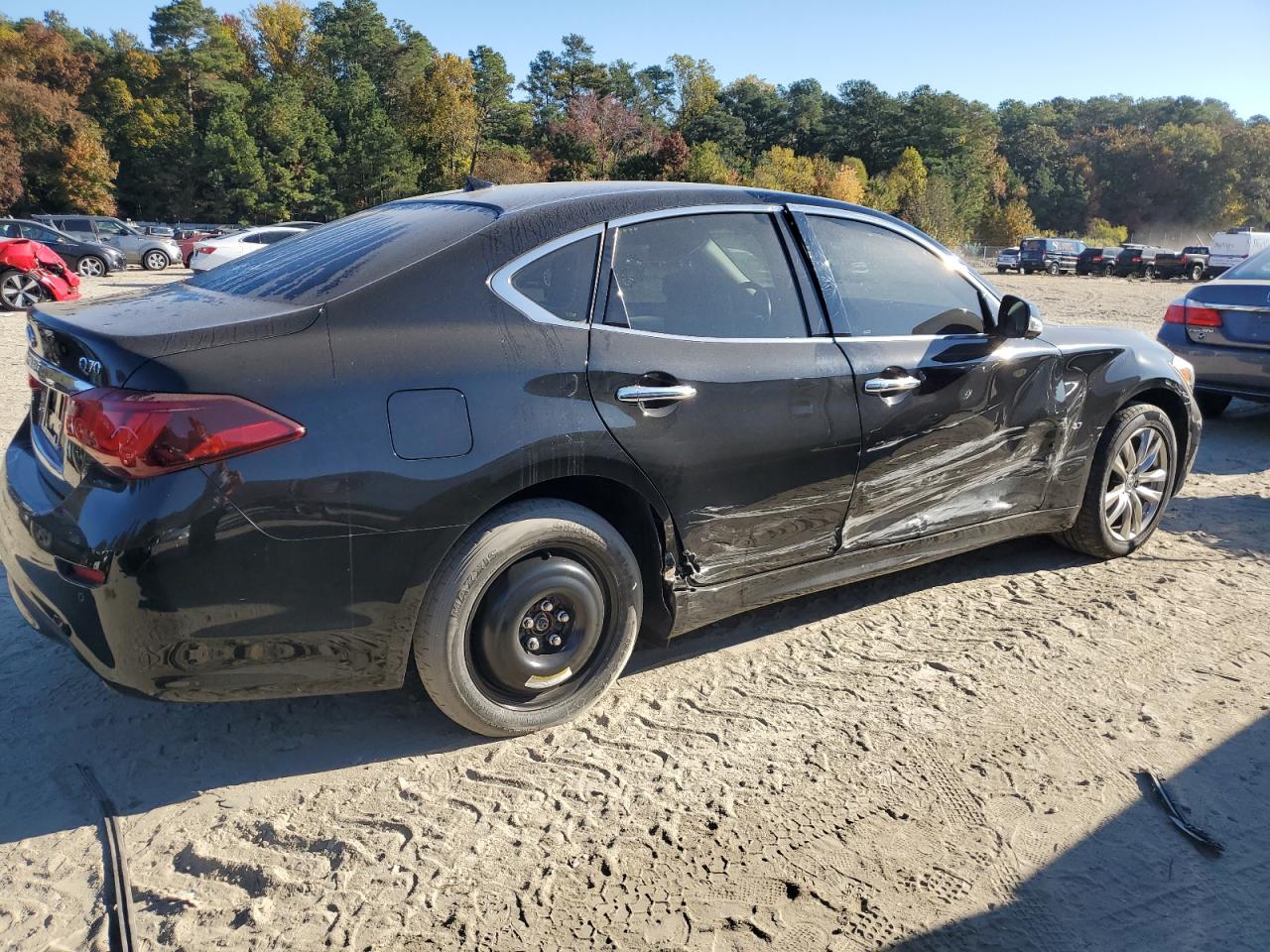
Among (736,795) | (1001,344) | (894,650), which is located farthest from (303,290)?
(1001,344)

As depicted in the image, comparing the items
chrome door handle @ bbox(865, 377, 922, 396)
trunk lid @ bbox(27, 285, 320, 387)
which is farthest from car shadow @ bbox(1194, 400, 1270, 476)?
trunk lid @ bbox(27, 285, 320, 387)

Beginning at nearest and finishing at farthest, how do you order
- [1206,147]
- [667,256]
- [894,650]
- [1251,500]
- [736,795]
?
1. [736,795]
2. [667,256]
3. [894,650]
4. [1251,500]
5. [1206,147]

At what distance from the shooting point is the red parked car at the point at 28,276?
45.6 feet

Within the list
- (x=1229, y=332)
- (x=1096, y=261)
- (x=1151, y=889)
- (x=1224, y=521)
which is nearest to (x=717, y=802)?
(x=1151, y=889)

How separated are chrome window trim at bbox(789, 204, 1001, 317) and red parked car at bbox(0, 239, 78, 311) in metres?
13.9

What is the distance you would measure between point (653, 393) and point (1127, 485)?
286 cm

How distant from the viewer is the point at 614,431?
9.73ft

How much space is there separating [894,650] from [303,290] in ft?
8.18

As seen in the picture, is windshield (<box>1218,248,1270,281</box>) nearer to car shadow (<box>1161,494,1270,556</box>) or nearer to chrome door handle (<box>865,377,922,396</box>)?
car shadow (<box>1161,494,1270,556</box>)

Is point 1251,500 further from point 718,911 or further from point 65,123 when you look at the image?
point 65,123

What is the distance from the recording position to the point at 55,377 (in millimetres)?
2732

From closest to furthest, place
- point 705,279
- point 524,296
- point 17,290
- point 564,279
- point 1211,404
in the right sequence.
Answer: point 524,296 < point 564,279 < point 705,279 < point 1211,404 < point 17,290

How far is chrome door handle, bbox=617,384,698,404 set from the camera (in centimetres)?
300

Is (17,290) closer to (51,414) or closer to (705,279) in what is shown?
(51,414)
